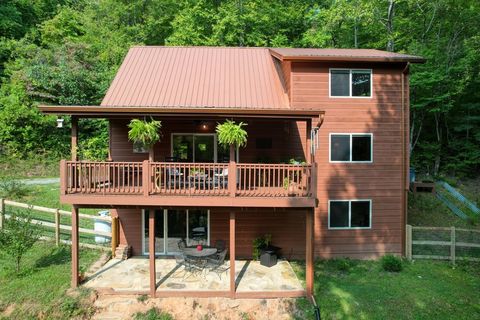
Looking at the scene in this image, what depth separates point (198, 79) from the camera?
1252 cm

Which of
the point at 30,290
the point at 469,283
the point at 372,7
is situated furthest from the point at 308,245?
the point at 372,7

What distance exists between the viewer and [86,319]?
805 centimetres

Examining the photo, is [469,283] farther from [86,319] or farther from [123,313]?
[86,319]

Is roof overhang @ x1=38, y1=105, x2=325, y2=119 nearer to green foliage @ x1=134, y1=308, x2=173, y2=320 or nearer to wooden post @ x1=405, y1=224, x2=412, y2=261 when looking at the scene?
green foliage @ x1=134, y1=308, x2=173, y2=320

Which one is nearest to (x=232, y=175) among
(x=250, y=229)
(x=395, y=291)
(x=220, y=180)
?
(x=220, y=180)

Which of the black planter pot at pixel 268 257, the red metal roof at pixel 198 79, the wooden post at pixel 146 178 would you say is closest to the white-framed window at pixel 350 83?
the red metal roof at pixel 198 79

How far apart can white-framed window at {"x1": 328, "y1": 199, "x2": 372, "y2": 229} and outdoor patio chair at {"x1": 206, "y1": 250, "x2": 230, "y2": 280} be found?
13.8ft

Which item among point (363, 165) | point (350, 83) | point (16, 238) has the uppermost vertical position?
point (350, 83)

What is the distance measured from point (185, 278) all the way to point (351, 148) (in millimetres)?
7287

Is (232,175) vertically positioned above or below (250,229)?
above

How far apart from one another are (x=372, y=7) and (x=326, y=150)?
13319 millimetres

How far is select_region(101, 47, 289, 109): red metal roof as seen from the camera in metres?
11.3

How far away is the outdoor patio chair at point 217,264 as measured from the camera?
32.1 ft

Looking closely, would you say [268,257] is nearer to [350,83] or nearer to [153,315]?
[153,315]
